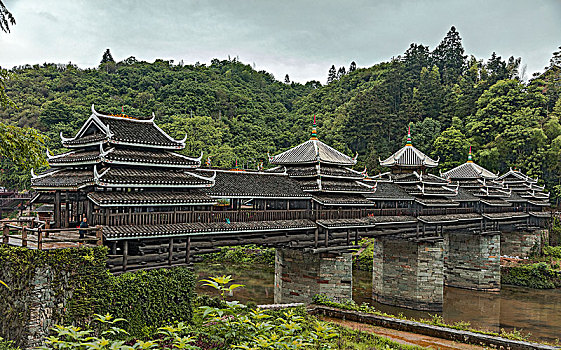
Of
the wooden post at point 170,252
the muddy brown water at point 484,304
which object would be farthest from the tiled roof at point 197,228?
the muddy brown water at point 484,304

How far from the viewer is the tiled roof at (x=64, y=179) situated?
1563cm

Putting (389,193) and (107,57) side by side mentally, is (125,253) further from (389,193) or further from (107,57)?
(107,57)

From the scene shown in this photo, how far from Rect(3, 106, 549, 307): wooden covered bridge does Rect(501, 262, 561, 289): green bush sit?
33.9ft

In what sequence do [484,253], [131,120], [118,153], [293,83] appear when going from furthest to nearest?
[293,83] → [484,253] → [131,120] → [118,153]

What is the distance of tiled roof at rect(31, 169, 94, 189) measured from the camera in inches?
615

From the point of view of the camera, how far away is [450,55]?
87125 mm

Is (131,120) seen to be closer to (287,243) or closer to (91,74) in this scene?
(287,243)

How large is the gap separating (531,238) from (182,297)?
39.6 m

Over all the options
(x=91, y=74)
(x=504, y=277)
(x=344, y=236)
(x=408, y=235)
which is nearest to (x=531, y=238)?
(x=504, y=277)

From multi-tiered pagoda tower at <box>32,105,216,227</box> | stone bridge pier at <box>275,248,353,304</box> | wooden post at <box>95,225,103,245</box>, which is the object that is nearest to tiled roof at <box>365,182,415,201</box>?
stone bridge pier at <box>275,248,353,304</box>

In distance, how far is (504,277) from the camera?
127 feet

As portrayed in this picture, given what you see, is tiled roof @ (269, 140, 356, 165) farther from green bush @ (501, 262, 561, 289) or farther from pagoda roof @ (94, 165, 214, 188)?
green bush @ (501, 262, 561, 289)

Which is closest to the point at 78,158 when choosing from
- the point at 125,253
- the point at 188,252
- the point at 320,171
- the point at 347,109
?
the point at 125,253

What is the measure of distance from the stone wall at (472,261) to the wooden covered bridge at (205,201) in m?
3.85
